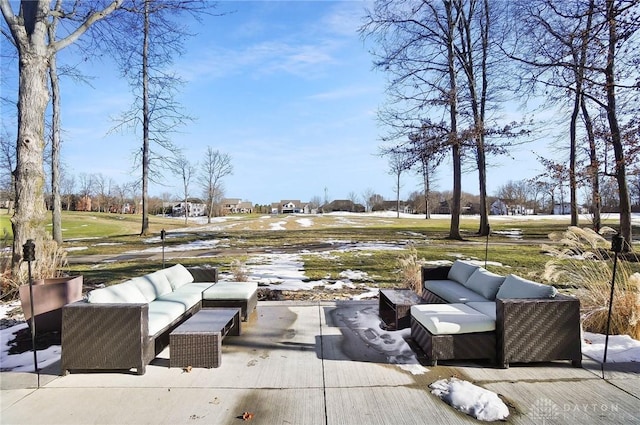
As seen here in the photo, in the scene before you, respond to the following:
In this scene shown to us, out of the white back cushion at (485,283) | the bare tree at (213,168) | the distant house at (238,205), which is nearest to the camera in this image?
the white back cushion at (485,283)

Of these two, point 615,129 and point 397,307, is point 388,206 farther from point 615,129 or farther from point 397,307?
point 397,307

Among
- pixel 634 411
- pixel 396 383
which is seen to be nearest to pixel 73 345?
pixel 396 383

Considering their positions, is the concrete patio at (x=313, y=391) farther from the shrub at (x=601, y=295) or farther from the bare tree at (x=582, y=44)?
the bare tree at (x=582, y=44)

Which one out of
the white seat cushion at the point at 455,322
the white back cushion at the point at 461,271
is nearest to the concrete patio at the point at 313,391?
the white seat cushion at the point at 455,322

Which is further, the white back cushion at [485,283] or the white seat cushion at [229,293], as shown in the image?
the white seat cushion at [229,293]

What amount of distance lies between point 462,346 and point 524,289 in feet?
3.24

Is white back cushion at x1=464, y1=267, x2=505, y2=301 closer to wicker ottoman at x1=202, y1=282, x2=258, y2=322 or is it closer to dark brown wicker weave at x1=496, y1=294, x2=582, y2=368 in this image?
dark brown wicker weave at x1=496, y1=294, x2=582, y2=368

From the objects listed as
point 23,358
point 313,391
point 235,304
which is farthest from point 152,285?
point 313,391

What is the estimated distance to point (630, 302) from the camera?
14.9ft

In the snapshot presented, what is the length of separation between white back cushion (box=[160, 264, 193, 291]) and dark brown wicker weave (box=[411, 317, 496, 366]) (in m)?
3.77

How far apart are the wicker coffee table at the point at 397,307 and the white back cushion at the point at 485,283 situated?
31.2 inches

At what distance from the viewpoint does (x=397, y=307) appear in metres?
4.78

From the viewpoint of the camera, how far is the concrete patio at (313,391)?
279 centimetres

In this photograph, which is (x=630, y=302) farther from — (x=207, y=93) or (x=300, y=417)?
(x=207, y=93)
